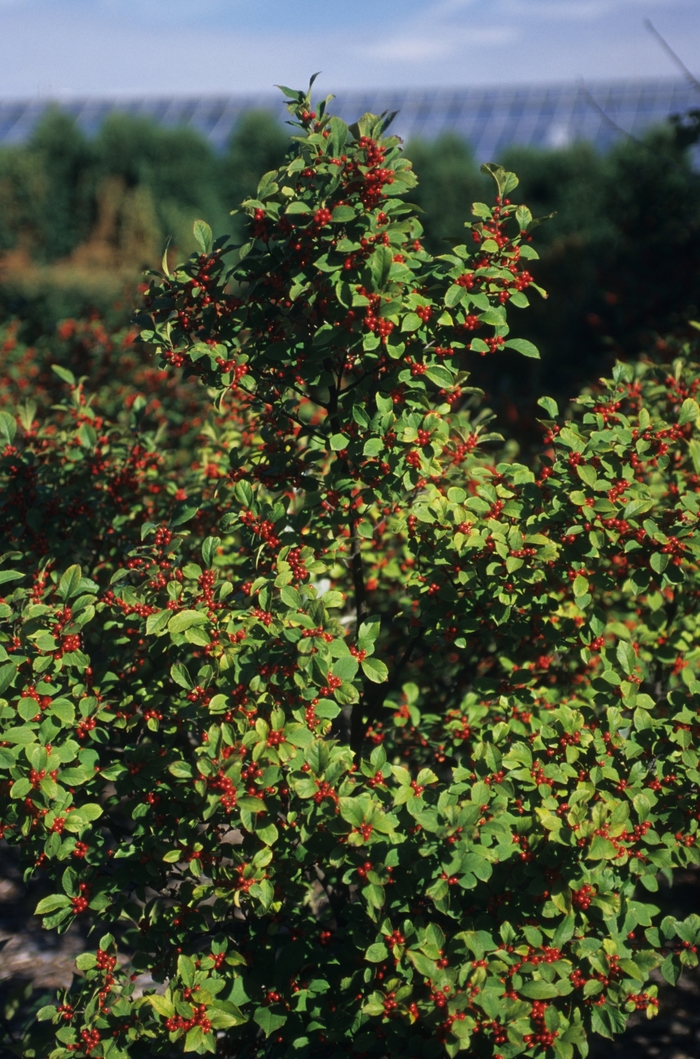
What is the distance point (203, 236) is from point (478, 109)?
41635 mm

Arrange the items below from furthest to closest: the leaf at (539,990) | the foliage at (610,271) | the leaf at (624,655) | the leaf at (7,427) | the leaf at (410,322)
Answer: the foliage at (610,271)
the leaf at (7,427)
the leaf at (624,655)
the leaf at (410,322)
the leaf at (539,990)

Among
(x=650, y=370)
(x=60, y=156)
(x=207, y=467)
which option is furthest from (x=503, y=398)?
(x=60, y=156)

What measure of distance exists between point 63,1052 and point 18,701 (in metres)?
1.10

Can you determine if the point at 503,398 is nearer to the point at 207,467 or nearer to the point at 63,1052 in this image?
the point at 207,467

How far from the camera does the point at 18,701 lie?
271cm

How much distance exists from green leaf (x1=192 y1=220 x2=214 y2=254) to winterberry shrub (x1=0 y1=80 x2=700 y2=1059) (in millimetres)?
19

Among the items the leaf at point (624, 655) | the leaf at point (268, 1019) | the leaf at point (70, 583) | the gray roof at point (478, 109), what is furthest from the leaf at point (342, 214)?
the gray roof at point (478, 109)

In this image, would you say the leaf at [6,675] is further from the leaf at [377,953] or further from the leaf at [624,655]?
the leaf at [624,655]

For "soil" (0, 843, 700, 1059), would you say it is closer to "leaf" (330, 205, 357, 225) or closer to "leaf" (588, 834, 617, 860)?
"leaf" (588, 834, 617, 860)

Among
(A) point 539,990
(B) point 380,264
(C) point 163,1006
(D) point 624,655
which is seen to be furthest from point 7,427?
(A) point 539,990

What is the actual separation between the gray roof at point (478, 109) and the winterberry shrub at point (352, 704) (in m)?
32.3

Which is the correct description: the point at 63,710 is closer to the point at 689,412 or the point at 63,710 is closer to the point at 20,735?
the point at 20,735

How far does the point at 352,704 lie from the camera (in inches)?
116

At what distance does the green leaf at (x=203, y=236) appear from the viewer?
2.85m
